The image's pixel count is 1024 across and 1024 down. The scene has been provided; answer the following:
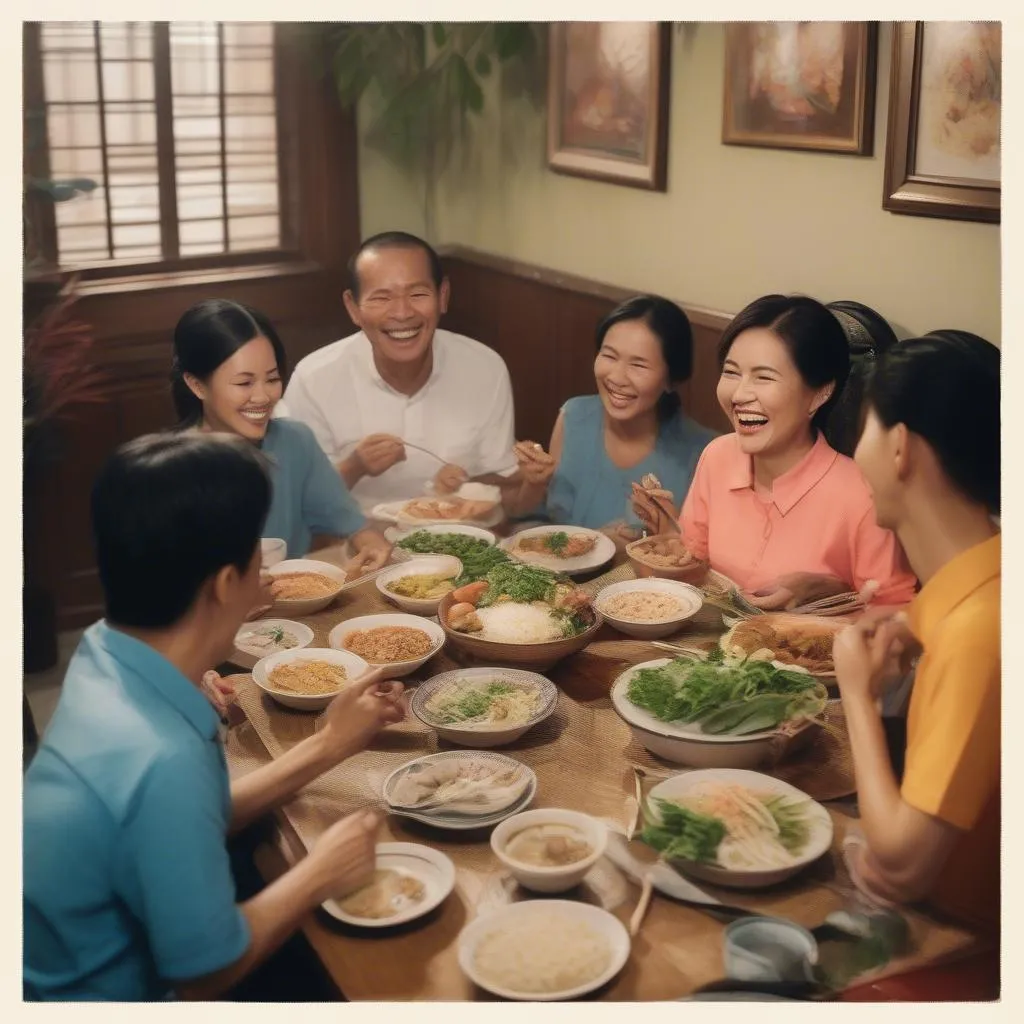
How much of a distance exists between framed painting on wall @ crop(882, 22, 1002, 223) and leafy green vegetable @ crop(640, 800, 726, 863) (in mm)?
1030

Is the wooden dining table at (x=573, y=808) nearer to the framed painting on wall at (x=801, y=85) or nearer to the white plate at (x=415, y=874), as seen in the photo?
the white plate at (x=415, y=874)

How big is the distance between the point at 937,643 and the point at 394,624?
1.01 m

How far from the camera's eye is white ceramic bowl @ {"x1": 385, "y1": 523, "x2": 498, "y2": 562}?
257cm

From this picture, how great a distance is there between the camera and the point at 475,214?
257 cm

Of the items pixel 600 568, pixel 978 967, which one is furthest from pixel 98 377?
pixel 978 967

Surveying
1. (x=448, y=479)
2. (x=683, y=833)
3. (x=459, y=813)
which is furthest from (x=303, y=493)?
(x=683, y=833)

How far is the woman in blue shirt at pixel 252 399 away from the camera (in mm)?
2203

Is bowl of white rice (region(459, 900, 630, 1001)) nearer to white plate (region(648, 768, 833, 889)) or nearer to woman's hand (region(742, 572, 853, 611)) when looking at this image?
white plate (region(648, 768, 833, 889))

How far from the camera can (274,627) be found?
2.35m

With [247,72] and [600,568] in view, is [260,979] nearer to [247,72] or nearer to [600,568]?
[600,568]

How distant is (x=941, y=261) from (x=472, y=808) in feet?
3.80

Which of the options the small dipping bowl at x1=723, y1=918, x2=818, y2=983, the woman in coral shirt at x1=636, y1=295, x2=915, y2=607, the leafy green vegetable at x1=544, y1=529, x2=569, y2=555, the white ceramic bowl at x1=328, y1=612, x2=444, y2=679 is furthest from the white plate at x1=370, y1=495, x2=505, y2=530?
the small dipping bowl at x1=723, y1=918, x2=818, y2=983

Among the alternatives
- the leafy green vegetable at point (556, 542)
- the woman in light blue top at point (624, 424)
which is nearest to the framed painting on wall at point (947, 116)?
the woman in light blue top at point (624, 424)

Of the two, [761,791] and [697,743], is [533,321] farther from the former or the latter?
[761,791]
